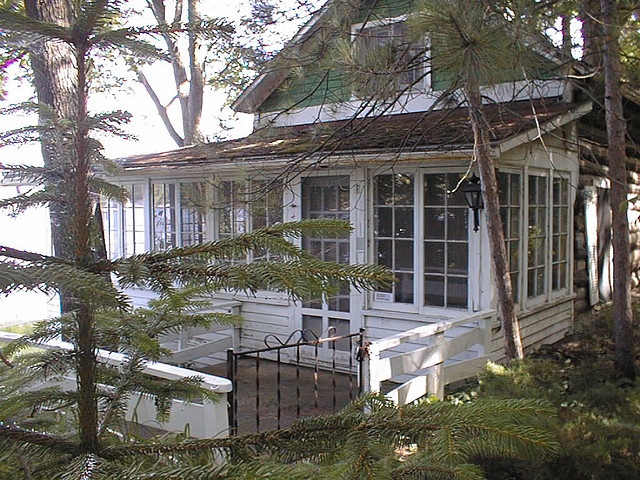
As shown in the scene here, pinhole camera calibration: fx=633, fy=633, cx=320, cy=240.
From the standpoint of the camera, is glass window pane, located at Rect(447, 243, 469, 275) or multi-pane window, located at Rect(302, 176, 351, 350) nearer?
glass window pane, located at Rect(447, 243, 469, 275)

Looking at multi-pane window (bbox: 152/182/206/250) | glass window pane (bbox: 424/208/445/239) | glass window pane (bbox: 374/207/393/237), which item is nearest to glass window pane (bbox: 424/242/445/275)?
glass window pane (bbox: 424/208/445/239)

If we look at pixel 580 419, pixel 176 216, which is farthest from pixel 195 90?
pixel 580 419

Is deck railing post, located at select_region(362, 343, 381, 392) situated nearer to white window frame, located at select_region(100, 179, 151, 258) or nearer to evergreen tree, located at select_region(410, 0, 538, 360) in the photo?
evergreen tree, located at select_region(410, 0, 538, 360)

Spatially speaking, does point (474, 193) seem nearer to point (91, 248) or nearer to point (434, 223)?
point (434, 223)

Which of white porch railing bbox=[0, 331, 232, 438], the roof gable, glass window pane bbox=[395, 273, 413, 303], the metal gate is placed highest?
the roof gable

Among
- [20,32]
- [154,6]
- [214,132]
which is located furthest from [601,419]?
[154,6]

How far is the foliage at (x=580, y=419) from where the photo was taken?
142 inches

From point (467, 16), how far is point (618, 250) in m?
3.26

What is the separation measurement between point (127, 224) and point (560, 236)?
6762 mm

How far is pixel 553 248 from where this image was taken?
879cm

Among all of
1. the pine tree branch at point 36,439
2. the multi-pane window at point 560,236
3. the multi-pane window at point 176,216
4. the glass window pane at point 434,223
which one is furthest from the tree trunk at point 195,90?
the pine tree branch at point 36,439

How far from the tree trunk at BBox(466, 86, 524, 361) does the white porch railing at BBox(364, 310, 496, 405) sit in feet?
1.32

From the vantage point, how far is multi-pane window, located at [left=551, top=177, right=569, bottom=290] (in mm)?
8859

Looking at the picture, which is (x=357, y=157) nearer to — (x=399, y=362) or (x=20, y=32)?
(x=399, y=362)
